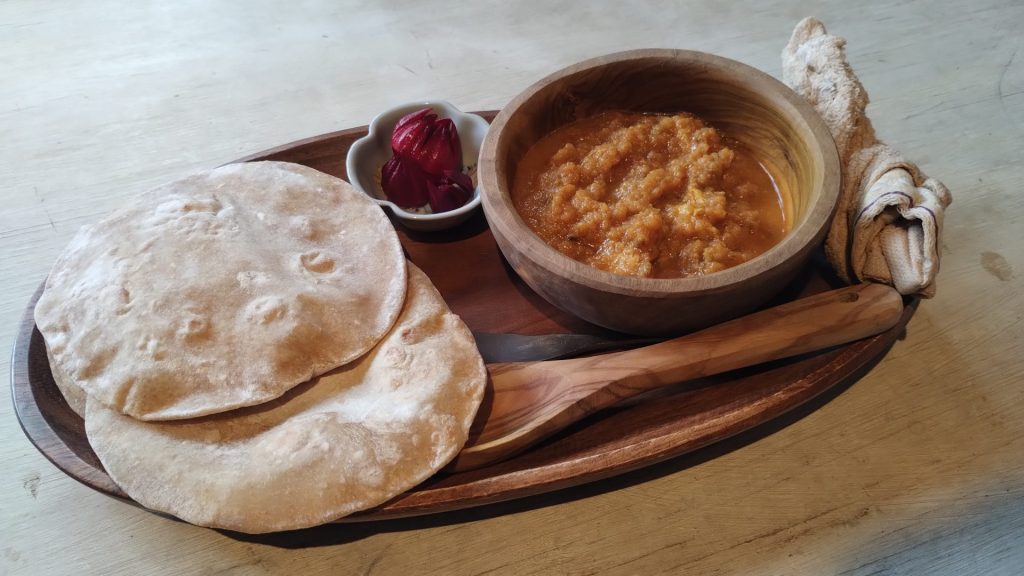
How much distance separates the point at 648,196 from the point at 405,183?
0.59 metres

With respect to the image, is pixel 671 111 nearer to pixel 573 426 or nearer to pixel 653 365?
pixel 653 365

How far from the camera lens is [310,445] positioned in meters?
1.18

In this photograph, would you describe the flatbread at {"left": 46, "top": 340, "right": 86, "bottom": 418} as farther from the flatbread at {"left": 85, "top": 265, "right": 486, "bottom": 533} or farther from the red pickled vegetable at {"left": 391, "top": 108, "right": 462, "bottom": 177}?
the red pickled vegetable at {"left": 391, "top": 108, "right": 462, "bottom": 177}

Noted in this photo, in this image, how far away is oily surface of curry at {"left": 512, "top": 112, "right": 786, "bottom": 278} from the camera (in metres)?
1.42

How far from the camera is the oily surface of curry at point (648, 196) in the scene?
1420 millimetres

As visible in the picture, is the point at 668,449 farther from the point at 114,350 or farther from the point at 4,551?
the point at 4,551

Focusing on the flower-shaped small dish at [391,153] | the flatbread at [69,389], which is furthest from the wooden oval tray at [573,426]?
the flower-shaped small dish at [391,153]

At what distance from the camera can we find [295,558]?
134cm

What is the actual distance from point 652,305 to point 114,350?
3.10 ft

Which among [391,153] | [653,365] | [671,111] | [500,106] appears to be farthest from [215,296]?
[500,106]

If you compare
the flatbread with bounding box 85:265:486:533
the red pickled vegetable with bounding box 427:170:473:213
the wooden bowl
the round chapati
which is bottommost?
the flatbread with bounding box 85:265:486:533

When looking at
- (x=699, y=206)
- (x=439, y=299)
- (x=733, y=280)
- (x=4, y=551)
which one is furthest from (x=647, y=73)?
(x=4, y=551)

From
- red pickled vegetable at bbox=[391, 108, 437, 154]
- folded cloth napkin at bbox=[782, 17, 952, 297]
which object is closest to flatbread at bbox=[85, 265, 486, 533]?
red pickled vegetable at bbox=[391, 108, 437, 154]

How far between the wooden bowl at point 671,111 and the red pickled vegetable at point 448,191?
186 millimetres
